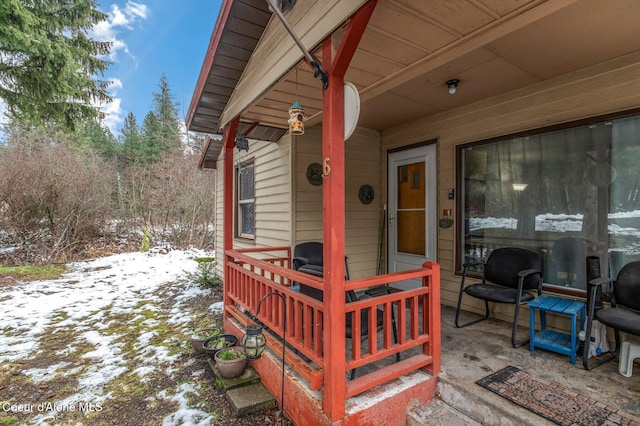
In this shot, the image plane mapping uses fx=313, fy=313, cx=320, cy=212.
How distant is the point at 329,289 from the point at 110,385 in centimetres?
232

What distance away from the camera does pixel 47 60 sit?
6230mm

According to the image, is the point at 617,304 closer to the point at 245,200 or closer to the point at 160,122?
the point at 245,200

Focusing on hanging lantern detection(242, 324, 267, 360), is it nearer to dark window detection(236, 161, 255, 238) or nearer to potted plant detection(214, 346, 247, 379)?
potted plant detection(214, 346, 247, 379)

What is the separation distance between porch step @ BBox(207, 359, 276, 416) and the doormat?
1.52 meters

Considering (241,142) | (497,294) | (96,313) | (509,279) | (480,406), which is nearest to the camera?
(480,406)

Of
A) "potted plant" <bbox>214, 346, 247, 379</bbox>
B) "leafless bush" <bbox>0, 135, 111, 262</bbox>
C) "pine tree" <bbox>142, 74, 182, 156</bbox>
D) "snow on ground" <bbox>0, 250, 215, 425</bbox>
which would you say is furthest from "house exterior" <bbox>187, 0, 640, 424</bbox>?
"pine tree" <bbox>142, 74, 182, 156</bbox>

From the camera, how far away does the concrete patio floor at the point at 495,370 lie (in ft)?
5.87

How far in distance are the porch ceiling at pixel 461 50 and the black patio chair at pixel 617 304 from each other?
5.43 feet

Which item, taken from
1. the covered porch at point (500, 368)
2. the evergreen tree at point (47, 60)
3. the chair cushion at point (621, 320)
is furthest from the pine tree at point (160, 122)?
the chair cushion at point (621, 320)

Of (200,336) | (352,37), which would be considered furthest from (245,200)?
(352,37)

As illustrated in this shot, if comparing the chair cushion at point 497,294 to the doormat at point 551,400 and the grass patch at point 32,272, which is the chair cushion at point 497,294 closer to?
the doormat at point 551,400

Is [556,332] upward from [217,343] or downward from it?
upward

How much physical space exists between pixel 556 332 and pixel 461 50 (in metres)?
2.40

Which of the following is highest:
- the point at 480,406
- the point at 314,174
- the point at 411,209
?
the point at 314,174
